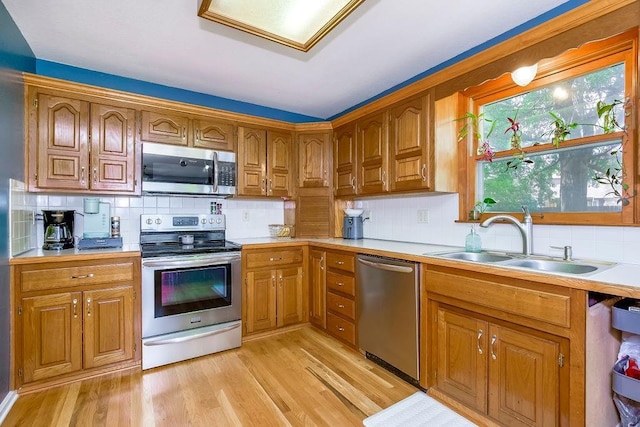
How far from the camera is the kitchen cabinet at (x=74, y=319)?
202 cm

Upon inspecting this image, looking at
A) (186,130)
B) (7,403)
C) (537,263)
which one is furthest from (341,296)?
(7,403)

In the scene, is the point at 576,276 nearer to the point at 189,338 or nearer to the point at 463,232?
the point at 463,232

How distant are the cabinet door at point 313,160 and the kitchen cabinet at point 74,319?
6.07 ft

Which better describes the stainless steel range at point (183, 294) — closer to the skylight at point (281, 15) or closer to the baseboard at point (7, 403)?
the baseboard at point (7, 403)

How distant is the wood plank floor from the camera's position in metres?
1.78

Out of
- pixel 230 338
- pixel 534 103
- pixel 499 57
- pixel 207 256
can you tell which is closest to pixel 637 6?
pixel 499 57

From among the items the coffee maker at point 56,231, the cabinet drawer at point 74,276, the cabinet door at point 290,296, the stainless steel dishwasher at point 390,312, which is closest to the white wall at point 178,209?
the coffee maker at point 56,231

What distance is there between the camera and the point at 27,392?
2.02m

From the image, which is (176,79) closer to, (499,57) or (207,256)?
(207,256)

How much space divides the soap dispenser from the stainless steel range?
1913mm

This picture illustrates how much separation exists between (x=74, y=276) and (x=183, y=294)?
2.44 ft

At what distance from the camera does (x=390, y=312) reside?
227cm

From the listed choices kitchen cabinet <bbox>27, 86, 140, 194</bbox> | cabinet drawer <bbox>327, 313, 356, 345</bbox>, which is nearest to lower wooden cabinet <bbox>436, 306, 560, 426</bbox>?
cabinet drawer <bbox>327, 313, 356, 345</bbox>

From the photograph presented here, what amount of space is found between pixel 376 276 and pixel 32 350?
240cm
